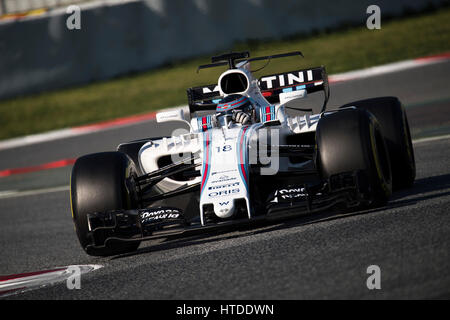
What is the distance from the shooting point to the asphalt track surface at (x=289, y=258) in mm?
4316

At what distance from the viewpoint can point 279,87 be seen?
782 centimetres

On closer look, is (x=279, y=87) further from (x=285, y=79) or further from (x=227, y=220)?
(x=227, y=220)

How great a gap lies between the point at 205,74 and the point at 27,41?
15.3 ft

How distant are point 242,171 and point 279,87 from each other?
207 centimetres

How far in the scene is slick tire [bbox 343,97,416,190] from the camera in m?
6.86

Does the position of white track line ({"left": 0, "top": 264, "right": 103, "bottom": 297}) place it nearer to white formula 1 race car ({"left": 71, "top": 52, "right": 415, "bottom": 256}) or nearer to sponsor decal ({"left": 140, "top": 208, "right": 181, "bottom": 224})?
white formula 1 race car ({"left": 71, "top": 52, "right": 415, "bottom": 256})

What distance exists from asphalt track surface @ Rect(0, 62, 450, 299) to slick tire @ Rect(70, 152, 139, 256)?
299 mm

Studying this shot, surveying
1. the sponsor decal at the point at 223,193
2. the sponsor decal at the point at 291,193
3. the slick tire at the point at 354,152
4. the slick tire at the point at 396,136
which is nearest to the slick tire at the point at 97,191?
the sponsor decal at the point at 223,193

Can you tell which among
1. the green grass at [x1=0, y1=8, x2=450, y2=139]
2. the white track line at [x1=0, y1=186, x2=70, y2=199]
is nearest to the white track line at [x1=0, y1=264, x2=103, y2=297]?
the white track line at [x1=0, y1=186, x2=70, y2=199]

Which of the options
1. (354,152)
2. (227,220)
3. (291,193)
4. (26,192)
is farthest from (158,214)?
(26,192)

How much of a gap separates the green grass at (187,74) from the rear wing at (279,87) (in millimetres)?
7846

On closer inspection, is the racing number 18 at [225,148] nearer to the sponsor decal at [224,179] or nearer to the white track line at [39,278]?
the sponsor decal at [224,179]

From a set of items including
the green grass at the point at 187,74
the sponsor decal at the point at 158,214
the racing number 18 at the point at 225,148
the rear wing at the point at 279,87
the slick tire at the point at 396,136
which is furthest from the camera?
the green grass at the point at 187,74
